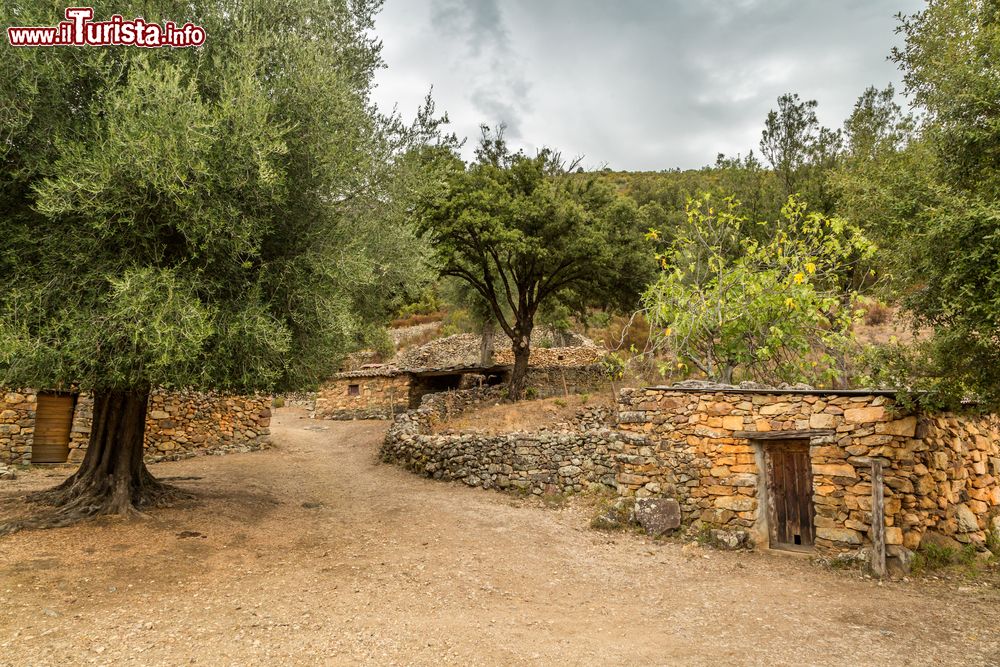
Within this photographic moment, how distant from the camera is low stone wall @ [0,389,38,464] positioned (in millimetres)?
13852

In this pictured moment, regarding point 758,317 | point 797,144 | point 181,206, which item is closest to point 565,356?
point 797,144

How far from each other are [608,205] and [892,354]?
45.2 ft

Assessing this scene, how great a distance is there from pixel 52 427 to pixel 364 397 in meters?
11.4

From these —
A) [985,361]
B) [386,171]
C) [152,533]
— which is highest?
[386,171]

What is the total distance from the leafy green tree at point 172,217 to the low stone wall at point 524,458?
5.21 metres

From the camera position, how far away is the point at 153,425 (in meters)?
15.5

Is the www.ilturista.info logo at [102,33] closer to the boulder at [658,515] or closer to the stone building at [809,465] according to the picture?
the stone building at [809,465]

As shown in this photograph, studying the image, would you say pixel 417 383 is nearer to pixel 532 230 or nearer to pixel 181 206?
pixel 532 230

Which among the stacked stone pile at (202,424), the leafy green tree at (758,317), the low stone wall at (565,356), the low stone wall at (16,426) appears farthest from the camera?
the low stone wall at (565,356)

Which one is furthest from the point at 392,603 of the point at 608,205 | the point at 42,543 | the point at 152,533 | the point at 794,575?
the point at 608,205

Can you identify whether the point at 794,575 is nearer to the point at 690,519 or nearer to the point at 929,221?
the point at 690,519

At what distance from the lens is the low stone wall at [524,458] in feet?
40.4

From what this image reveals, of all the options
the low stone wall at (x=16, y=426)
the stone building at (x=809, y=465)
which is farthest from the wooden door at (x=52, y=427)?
the stone building at (x=809, y=465)

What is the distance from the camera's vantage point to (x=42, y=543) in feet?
24.9
